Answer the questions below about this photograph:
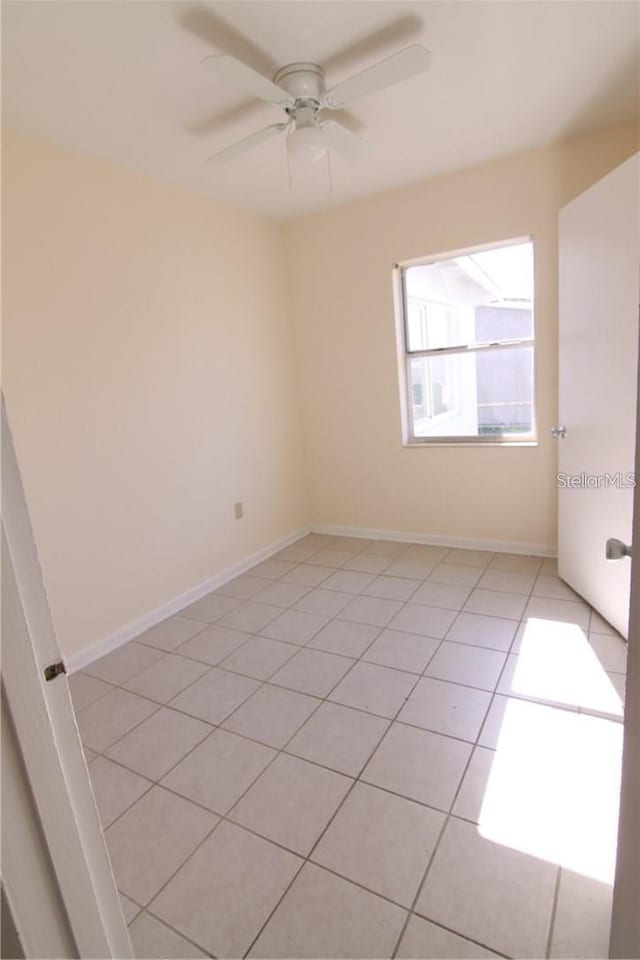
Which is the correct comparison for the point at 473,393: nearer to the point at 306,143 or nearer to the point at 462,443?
the point at 462,443

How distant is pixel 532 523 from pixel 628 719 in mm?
2505

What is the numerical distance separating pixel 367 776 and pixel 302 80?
260cm

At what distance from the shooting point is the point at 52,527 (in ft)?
7.86

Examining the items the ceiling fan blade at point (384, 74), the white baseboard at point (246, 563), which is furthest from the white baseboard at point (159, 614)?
the ceiling fan blade at point (384, 74)

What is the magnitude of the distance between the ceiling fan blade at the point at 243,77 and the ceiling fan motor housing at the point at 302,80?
11 centimetres

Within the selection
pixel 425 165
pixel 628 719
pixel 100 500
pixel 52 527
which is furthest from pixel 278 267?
pixel 628 719

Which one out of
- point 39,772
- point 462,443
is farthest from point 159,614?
point 39,772

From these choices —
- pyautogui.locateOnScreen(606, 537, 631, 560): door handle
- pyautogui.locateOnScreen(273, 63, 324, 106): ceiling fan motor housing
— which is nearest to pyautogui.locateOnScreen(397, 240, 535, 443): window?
pyautogui.locateOnScreen(273, 63, 324, 106): ceiling fan motor housing

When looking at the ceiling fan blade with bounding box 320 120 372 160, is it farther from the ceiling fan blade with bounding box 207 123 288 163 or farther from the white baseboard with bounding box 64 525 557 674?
the white baseboard with bounding box 64 525 557 674

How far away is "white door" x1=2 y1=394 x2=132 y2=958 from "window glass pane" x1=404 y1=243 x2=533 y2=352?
3250 millimetres

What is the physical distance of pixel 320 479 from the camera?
4.19m

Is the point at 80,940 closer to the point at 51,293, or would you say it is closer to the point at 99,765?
the point at 99,765

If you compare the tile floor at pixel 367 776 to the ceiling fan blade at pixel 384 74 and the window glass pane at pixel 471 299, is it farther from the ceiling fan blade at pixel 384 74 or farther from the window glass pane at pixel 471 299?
the ceiling fan blade at pixel 384 74

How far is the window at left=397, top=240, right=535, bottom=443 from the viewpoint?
3.22 metres
